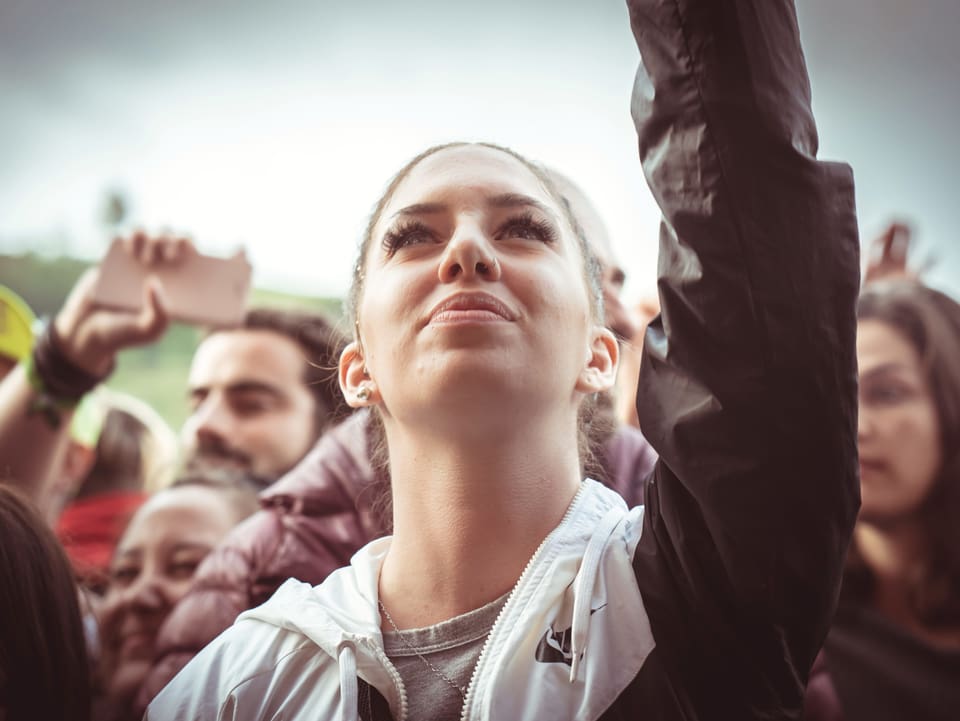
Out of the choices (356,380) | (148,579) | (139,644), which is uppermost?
(356,380)

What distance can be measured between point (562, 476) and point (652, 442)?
187 millimetres

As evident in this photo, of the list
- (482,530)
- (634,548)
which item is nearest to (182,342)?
(482,530)

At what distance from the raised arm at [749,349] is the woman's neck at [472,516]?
18 centimetres

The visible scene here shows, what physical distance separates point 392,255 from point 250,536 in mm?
632

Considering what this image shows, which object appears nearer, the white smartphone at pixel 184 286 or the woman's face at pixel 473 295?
the woman's face at pixel 473 295

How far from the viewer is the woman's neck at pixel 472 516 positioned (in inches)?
31.6

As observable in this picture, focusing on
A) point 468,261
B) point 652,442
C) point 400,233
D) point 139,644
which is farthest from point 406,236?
point 139,644

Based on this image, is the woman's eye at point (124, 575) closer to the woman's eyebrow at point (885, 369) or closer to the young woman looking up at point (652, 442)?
the young woman looking up at point (652, 442)

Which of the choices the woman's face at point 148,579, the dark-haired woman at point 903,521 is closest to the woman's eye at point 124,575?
the woman's face at point 148,579

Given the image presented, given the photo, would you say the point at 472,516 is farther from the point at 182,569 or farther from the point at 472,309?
the point at 182,569

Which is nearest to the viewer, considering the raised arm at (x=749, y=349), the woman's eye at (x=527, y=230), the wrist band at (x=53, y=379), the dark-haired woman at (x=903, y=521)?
the raised arm at (x=749, y=349)

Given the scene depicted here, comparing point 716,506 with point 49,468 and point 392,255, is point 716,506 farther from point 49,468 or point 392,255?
point 49,468

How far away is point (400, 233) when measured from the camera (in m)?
0.89

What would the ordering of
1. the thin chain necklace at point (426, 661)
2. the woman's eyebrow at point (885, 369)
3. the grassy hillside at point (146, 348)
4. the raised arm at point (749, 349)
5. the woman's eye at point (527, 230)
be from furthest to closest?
the grassy hillside at point (146, 348) < the woman's eyebrow at point (885, 369) < the woman's eye at point (527, 230) < the thin chain necklace at point (426, 661) < the raised arm at point (749, 349)
